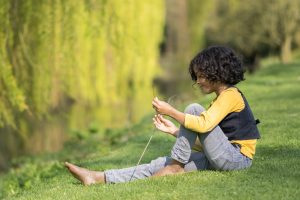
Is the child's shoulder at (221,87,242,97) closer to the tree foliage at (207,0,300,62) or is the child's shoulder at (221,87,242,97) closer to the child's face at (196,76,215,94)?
the child's face at (196,76,215,94)

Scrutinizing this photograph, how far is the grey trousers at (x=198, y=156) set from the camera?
476cm

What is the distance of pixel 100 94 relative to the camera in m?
15.2

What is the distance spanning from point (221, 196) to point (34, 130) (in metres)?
11.4

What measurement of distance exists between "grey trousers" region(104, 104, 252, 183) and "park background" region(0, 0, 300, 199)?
117 millimetres

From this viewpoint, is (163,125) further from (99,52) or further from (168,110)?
(99,52)

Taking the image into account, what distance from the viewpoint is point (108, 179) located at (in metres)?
5.17

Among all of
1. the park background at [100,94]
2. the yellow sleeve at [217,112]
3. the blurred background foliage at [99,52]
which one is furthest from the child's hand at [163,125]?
the yellow sleeve at [217,112]

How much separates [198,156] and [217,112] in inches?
21.9

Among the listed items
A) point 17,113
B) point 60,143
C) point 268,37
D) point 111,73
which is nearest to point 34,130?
point 60,143

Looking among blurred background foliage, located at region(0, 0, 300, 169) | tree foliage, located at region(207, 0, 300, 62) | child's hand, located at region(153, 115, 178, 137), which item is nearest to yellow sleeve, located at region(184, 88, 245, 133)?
child's hand, located at region(153, 115, 178, 137)

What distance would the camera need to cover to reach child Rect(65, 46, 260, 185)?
474cm

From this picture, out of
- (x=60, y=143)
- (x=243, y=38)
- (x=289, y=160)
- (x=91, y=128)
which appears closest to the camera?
(x=289, y=160)

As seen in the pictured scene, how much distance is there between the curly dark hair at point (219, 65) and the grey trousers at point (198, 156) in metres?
0.29

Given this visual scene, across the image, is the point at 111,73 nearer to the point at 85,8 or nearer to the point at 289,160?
the point at 85,8
